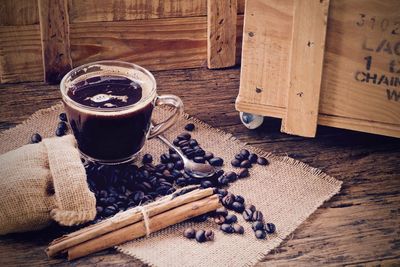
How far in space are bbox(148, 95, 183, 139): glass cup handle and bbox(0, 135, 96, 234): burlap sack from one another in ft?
1.21

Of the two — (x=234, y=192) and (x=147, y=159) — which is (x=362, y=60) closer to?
(x=234, y=192)

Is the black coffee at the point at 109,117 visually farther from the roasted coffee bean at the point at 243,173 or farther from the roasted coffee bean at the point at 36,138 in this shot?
the roasted coffee bean at the point at 243,173

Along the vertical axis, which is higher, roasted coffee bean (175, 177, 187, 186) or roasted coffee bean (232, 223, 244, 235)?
roasted coffee bean (175, 177, 187, 186)

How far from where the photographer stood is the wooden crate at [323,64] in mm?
2217

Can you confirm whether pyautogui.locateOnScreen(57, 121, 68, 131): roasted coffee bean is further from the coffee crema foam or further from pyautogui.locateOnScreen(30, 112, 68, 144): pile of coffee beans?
the coffee crema foam

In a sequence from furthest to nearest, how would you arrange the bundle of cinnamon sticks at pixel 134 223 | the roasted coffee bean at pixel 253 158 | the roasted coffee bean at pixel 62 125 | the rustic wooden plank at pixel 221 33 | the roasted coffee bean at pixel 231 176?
the rustic wooden plank at pixel 221 33, the roasted coffee bean at pixel 62 125, the roasted coffee bean at pixel 253 158, the roasted coffee bean at pixel 231 176, the bundle of cinnamon sticks at pixel 134 223

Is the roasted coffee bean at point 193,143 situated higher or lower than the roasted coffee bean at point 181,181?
higher

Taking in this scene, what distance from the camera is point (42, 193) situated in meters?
2.02

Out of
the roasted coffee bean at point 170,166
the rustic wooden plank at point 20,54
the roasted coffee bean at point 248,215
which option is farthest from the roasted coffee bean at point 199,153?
the rustic wooden plank at point 20,54

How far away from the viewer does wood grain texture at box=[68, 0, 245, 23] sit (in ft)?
8.87

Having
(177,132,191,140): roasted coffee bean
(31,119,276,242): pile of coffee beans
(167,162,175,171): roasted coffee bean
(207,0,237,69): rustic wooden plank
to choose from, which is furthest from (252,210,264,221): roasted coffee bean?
(207,0,237,69): rustic wooden plank

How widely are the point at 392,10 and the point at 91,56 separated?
1.26 meters

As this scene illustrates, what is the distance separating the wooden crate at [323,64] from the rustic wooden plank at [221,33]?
1.55 ft

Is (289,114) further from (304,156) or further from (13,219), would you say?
(13,219)
